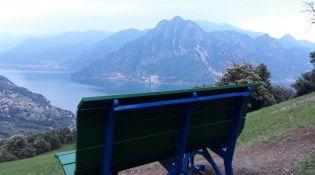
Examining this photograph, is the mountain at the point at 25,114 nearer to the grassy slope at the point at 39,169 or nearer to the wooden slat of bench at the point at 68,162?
the grassy slope at the point at 39,169

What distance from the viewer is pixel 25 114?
424 feet

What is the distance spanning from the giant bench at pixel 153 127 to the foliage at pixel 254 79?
29.0 meters

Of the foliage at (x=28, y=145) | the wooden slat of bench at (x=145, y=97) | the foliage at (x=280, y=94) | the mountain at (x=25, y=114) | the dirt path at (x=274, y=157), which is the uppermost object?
the wooden slat of bench at (x=145, y=97)

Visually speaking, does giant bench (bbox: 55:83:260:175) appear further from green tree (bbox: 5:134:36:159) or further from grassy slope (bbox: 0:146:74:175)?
green tree (bbox: 5:134:36:159)

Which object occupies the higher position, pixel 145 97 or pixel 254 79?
pixel 145 97

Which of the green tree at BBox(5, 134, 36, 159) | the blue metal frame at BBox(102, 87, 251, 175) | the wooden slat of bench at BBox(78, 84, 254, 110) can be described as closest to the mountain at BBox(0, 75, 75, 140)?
the green tree at BBox(5, 134, 36, 159)

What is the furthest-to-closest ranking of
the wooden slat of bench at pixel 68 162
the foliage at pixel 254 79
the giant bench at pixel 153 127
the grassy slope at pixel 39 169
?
1. the foliage at pixel 254 79
2. the grassy slope at pixel 39 169
3. the wooden slat of bench at pixel 68 162
4. the giant bench at pixel 153 127

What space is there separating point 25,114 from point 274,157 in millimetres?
132827

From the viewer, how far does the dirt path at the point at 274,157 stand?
19.5 feet

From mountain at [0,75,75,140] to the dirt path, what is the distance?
98.9 m

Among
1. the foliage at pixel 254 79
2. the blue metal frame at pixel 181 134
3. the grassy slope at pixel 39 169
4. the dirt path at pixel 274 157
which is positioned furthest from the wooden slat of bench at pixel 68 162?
the foliage at pixel 254 79

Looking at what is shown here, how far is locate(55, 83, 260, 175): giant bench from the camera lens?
312cm

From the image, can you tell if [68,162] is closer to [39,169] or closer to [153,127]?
[153,127]

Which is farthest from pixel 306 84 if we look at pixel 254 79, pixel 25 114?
pixel 25 114
